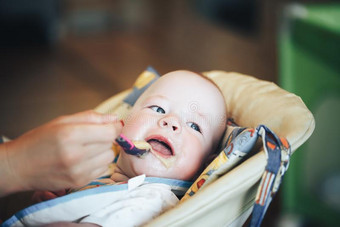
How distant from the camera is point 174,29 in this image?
3779mm

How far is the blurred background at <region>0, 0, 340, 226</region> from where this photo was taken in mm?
1252

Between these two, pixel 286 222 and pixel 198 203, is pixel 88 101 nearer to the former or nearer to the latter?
pixel 286 222

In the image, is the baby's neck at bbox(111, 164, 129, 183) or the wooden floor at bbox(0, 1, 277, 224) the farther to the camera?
the wooden floor at bbox(0, 1, 277, 224)

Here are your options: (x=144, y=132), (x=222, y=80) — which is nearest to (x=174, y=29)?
(x=222, y=80)

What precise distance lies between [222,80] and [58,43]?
2997 millimetres

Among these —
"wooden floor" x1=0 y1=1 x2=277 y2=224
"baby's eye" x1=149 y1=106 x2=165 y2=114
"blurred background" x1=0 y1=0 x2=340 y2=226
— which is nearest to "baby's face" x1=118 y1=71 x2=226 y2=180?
"baby's eye" x1=149 y1=106 x2=165 y2=114

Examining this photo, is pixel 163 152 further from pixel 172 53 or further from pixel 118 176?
pixel 172 53

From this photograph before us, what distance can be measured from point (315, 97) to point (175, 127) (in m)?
0.70

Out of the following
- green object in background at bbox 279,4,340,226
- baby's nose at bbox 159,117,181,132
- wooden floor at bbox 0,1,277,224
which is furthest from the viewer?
wooden floor at bbox 0,1,277,224

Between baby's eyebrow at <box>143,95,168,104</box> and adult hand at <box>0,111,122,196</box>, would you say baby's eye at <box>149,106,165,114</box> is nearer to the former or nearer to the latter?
baby's eyebrow at <box>143,95,168,104</box>

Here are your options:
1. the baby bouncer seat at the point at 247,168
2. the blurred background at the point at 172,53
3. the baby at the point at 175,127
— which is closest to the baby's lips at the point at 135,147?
the baby at the point at 175,127

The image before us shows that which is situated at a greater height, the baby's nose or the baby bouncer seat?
the baby's nose

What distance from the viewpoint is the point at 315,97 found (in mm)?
1238

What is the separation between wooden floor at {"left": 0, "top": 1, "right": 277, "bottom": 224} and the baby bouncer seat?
1.59ft
